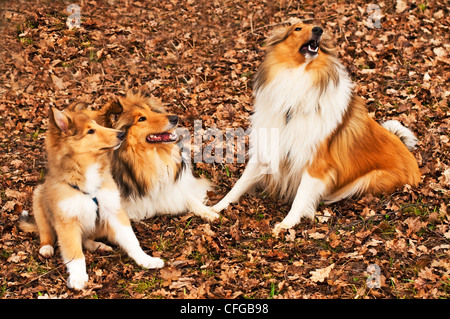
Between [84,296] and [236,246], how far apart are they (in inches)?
60.3

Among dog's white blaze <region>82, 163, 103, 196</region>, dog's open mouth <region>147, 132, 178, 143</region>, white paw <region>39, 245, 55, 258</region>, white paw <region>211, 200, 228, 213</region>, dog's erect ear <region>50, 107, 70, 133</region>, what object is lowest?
white paw <region>211, 200, 228, 213</region>

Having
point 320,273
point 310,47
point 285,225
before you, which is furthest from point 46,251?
point 310,47

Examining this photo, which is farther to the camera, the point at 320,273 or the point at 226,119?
the point at 226,119

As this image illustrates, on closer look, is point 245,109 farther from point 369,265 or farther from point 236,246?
point 369,265

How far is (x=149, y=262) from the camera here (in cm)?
443

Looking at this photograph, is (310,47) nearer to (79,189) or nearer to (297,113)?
(297,113)

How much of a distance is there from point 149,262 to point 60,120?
1.54 metres

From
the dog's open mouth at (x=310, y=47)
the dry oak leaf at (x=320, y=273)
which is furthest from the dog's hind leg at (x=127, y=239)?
the dog's open mouth at (x=310, y=47)

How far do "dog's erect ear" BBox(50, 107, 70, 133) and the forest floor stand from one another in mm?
1340

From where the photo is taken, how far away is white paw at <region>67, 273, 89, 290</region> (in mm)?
4117

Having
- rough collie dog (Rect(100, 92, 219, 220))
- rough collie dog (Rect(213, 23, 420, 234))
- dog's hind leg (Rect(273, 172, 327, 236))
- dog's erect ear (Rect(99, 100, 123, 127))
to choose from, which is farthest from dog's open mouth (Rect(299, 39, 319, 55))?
dog's erect ear (Rect(99, 100, 123, 127))

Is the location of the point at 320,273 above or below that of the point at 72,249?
below

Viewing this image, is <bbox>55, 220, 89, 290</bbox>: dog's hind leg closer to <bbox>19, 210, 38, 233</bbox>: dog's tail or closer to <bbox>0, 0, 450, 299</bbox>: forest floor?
<bbox>0, 0, 450, 299</bbox>: forest floor

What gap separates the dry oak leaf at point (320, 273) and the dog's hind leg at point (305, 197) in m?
0.93
